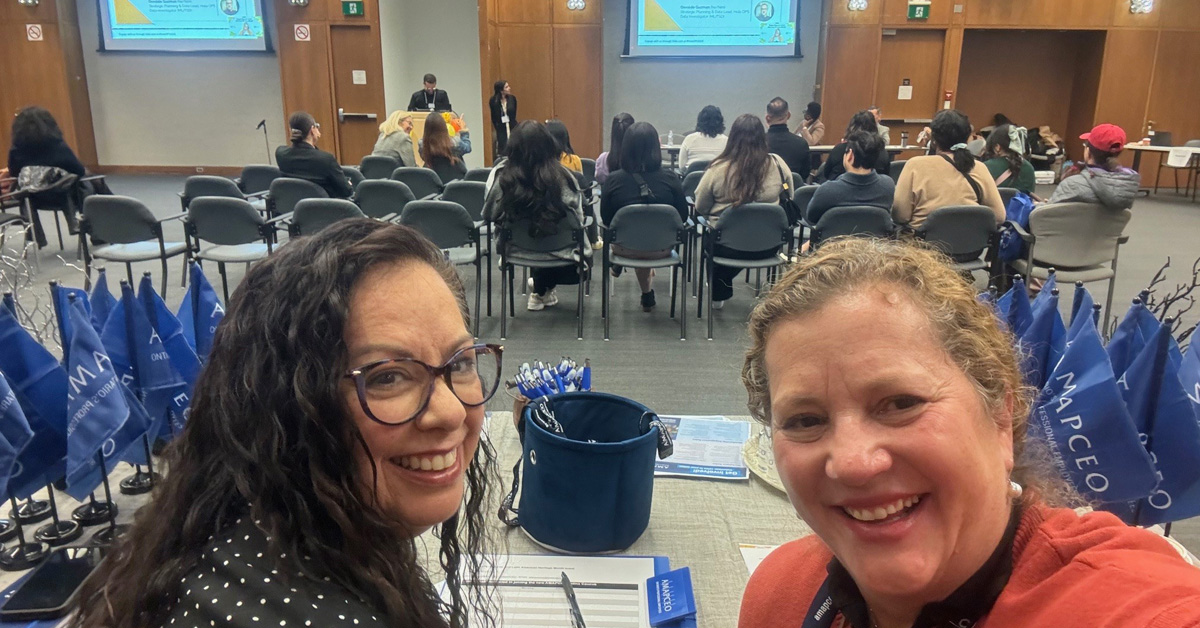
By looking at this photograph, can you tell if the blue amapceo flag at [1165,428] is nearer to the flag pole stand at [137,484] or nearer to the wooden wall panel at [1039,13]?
the flag pole stand at [137,484]

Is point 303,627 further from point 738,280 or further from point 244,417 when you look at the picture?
point 738,280

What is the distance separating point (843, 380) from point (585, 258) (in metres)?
3.78

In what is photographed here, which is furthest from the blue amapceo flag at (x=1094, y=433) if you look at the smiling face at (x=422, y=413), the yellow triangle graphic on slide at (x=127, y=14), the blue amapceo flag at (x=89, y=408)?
the yellow triangle graphic on slide at (x=127, y=14)

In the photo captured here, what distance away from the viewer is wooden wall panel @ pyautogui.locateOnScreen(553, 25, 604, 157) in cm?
1023

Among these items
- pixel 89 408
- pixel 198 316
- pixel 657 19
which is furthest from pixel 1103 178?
pixel 657 19

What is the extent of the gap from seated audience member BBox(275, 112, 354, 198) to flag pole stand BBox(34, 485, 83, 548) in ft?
12.9

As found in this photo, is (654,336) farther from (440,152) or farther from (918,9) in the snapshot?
(918,9)

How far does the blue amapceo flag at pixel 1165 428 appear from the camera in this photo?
1.39 metres

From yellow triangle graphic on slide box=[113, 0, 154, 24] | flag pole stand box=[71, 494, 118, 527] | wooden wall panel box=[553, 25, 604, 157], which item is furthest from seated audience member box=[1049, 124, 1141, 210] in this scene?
yellow triangle graphic on slide box=[113, 0, 154, 24]

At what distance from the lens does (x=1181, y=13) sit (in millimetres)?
10133

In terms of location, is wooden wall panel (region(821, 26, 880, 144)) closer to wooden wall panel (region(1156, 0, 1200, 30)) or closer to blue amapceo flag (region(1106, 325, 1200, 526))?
wooden wall panel (region(1156, 0, 1200, 30))

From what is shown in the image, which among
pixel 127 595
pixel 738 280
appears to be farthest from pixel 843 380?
pixel 738 280

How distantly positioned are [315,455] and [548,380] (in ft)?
3.03

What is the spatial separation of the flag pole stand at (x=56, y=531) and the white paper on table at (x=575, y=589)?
1.10 meters
